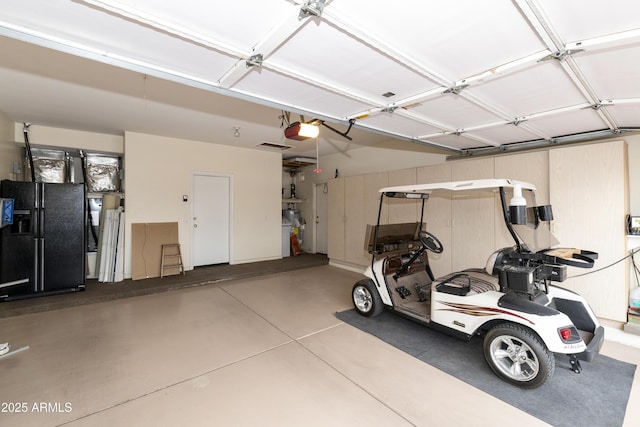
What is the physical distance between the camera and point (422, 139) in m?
3.91

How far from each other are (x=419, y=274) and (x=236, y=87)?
331cm

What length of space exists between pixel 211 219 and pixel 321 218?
121 inches

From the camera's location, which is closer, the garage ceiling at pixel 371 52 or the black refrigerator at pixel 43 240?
the garage ceiling at pixel 371 52

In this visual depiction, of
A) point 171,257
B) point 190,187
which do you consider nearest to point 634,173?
point 190,187

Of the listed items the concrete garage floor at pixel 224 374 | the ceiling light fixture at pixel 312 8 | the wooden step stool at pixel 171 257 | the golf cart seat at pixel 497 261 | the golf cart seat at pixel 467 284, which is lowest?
the concrete garage floor at pixel 224 374

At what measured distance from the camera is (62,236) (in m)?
4.36

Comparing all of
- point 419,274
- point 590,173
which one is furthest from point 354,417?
point 590,173

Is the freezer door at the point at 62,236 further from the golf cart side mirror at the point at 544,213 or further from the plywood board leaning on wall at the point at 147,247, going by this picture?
the golf cart side mirror at the point at 544,213

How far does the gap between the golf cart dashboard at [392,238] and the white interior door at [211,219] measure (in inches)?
154

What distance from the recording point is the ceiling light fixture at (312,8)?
52.5 inches

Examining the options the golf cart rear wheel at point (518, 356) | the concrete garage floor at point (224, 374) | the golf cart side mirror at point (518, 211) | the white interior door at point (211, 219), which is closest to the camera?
the concrete garage floor at point (224, 374)

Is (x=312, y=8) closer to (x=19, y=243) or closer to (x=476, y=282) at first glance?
(x=476, y=282)

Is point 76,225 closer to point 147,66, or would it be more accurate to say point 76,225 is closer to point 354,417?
point 147,66

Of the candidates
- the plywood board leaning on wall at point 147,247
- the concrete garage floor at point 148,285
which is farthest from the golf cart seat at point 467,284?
the plywood board leaning on wall at point 147,247
